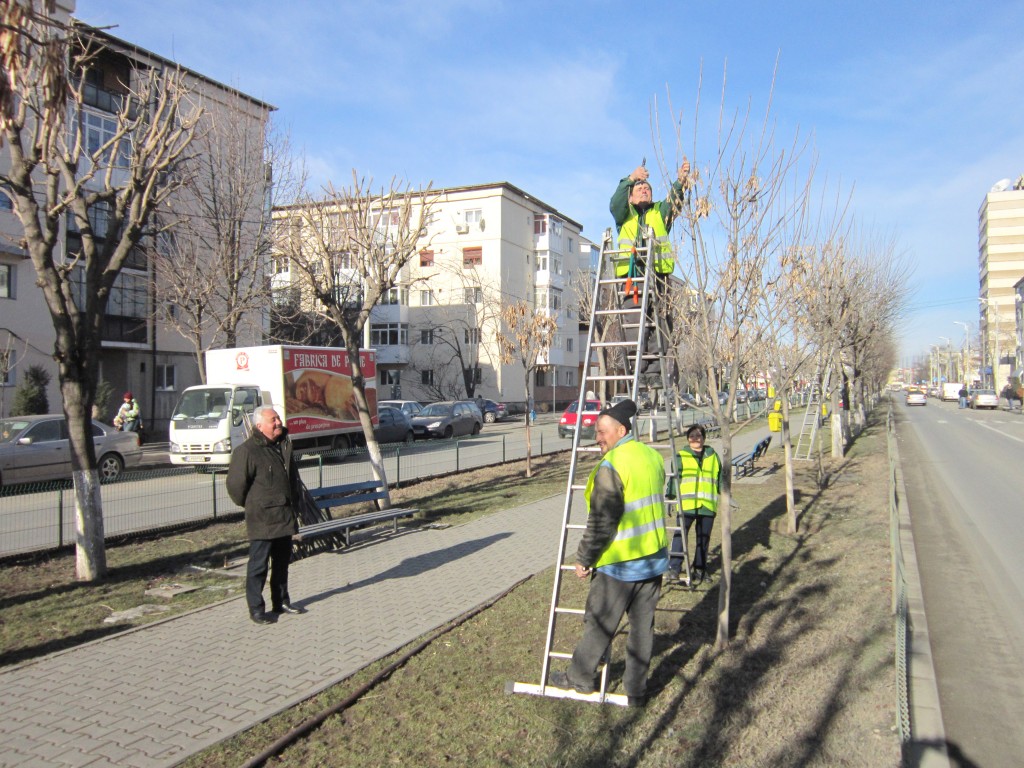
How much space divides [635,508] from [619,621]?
75cm

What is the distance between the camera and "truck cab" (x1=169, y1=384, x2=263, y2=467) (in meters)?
19.0

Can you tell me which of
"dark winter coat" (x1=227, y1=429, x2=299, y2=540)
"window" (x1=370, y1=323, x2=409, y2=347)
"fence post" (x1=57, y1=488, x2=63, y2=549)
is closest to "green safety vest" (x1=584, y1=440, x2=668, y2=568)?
"dark winter coat" (x1=227, y1=429, x2=299, y2=540)

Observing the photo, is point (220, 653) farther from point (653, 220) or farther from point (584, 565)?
point (653, 220)

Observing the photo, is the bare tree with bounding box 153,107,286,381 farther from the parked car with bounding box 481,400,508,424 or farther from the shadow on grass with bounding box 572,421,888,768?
the parked car with bounding box 481,400,508,424

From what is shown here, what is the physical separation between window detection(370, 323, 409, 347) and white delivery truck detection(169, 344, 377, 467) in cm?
3298

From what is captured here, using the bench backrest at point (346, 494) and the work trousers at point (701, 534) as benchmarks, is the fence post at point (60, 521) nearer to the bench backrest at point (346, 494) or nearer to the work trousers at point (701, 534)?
the bench backrest at point (346, 494)

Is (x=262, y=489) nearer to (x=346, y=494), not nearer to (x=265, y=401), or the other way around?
(x=346, y=494)

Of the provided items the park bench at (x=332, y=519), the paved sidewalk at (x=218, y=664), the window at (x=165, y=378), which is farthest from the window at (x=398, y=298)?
the paved sidewalk at (x=218, y=664)

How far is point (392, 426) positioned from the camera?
93.8 feet

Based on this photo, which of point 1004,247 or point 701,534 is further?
point 1004,247

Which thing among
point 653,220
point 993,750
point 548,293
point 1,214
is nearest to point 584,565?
→ point 993,750

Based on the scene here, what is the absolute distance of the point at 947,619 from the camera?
7320 mm

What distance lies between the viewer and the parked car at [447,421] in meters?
31.3

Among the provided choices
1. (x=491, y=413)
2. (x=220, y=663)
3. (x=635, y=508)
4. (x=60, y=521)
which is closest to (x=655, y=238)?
(x=635, y=508)
